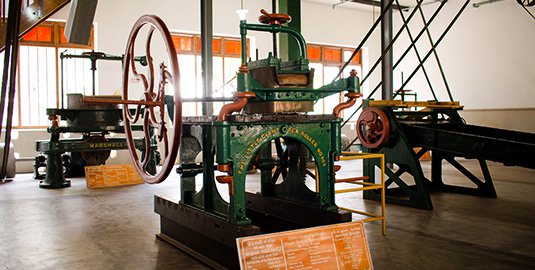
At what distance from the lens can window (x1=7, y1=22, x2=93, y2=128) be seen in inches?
318

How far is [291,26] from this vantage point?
5.71m

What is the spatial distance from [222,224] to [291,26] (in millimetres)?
3771

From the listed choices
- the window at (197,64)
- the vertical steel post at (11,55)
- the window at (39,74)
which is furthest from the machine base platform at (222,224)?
the window at (197,64)

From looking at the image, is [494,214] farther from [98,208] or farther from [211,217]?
[98,208]

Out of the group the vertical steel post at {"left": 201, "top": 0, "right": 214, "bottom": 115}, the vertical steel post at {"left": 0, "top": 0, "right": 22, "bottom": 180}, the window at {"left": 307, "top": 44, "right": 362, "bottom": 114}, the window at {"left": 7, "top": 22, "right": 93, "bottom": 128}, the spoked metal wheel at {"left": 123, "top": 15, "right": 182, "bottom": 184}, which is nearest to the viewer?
the vertical steel post at {"left": 0, "top": 0, "right": 22, "bottom": 180}

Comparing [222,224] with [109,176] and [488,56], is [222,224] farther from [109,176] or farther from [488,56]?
[488,56]

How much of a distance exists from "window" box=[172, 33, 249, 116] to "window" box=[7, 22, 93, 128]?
1.99 metres

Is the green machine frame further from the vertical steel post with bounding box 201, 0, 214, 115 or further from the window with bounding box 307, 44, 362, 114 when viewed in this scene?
the window with bounding box 307, 44, 362, 114

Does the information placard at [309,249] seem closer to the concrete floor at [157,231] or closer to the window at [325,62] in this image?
the concrete floor at [157,231]

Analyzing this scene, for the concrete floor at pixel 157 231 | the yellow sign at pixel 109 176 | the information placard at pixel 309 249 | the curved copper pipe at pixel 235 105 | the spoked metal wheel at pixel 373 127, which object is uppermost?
the curved copper pipe at pixel 235 105

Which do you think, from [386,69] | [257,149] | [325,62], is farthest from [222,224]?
[325,62]

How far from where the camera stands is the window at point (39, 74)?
808cm

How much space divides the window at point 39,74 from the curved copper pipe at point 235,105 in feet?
21.0

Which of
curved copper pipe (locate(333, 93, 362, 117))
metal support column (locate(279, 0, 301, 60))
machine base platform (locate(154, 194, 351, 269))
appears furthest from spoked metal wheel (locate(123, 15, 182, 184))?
metal support column (locate(279, 0, 301, 60))
